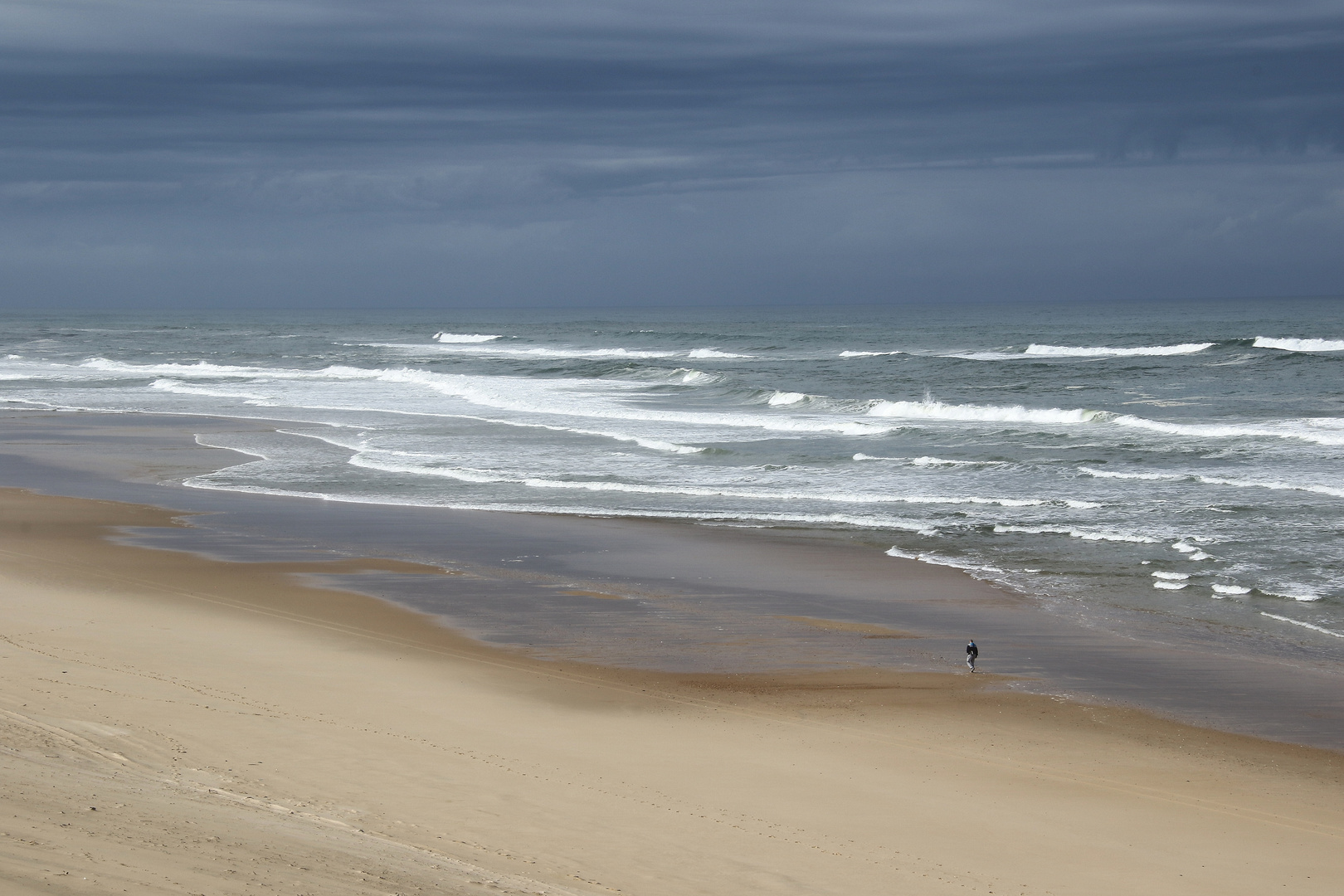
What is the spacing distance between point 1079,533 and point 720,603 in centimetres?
594

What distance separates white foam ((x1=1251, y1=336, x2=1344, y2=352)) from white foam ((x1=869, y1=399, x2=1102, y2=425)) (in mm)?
29147

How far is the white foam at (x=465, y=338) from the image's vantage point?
90219 mm

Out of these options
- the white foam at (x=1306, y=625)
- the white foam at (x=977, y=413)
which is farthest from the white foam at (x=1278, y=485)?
the white foam at (x=977, y=413)

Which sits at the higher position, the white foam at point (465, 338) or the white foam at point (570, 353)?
the white foam at point (465, 338)

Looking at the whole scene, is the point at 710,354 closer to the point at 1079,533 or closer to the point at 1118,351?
the point at 1118,351

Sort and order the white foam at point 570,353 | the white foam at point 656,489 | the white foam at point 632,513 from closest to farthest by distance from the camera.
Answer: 1. the white foam at point 632,513
2. the white foam at point 656,489
3. the white foam at point 570,353

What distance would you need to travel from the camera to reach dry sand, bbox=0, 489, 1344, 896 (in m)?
5.54

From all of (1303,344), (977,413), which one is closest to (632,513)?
(977,413)

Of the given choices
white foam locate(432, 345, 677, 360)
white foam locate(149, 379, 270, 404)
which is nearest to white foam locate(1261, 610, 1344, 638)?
white foam locate(149, 379, 270, 404)

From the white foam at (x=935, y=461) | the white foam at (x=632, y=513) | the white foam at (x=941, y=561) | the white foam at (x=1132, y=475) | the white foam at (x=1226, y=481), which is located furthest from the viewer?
the white foam at (x=935, y=461)

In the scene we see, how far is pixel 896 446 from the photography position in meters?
25.7

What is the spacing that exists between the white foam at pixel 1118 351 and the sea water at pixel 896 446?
0.88 ft

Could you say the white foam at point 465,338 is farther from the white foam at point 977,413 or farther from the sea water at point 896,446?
the white foam at point 977,413

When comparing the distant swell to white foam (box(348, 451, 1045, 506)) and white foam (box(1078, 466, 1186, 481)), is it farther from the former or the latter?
white foam (box(348, 451, 1045, 506))
